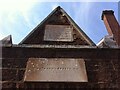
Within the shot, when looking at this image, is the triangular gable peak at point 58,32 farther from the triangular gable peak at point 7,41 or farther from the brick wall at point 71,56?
the brick wall at point 71,56

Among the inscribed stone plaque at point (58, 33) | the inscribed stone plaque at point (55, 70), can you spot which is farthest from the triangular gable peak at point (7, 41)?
the inscribed stone plaque at point (58, 33)

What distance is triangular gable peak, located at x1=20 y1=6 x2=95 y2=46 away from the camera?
972 centimetres

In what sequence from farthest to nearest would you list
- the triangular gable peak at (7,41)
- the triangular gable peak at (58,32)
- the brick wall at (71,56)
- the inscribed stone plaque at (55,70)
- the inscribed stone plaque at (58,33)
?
the inscribed stone plaque at (58,33), the triangular gable peak at (58,32), the triangular gable peak at (7,41), the inscribed stone plaque at (55,70), the brick wall at (71,56)

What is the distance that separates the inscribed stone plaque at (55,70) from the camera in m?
7.01

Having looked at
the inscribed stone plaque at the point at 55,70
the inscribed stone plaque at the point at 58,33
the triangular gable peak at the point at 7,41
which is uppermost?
the inscribed stone plaque at the point at 58,33

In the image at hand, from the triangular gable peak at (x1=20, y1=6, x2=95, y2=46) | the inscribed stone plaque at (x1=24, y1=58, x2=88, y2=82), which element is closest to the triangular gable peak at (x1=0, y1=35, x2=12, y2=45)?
the triangular gable peak at (x1=20, y1=6, x2=95, y2=46)

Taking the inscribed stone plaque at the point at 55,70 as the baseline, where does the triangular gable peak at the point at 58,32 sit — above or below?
above

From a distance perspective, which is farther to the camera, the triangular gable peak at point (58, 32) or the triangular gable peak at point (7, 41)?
the triangular gable peak at point (58, 32)

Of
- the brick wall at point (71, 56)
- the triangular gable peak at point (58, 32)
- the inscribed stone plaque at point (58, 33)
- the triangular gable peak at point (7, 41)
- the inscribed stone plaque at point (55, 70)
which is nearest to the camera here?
the brick wall at point (71, 56)

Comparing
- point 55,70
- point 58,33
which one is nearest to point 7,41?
point 58,33

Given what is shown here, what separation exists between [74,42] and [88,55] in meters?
1.60

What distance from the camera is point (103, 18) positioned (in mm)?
14492

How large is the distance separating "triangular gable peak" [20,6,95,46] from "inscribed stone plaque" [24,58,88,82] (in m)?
1.68

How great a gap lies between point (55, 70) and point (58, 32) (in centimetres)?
325
